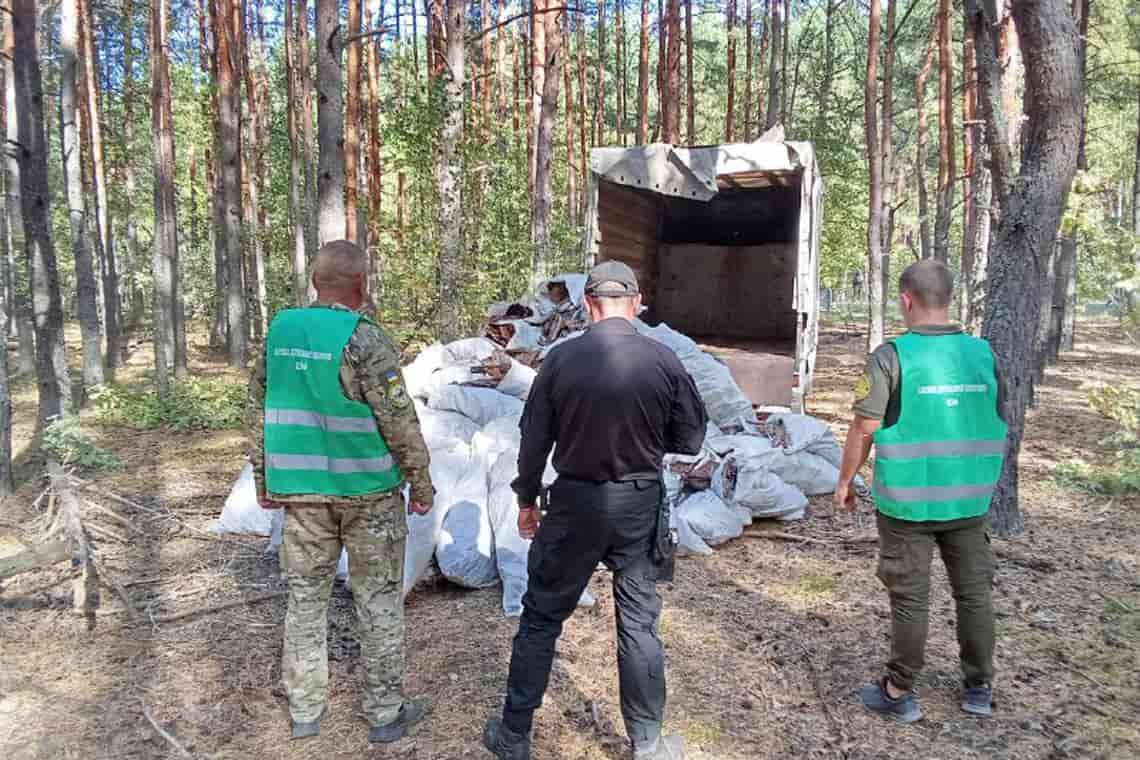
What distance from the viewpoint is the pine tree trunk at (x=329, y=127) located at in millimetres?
5656

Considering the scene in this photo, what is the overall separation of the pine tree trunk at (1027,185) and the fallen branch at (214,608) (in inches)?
169

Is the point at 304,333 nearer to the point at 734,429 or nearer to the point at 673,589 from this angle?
the point at 673,589

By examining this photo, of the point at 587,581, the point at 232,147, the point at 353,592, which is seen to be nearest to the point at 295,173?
the point at 232,147

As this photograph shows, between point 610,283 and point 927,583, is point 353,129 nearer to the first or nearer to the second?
point 610,283

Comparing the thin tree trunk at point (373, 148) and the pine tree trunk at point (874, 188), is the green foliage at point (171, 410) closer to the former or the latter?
the thin tree trunk at point (373, 148)

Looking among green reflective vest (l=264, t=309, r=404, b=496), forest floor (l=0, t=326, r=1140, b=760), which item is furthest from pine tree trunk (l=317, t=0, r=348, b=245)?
green reflective vest (l=264, t=309, r=404, b=496)

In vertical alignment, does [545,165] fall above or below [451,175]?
above

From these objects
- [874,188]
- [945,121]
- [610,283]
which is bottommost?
[610,283]

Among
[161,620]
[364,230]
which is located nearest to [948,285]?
[161,620]

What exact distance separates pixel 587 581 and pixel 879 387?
1.27 metres

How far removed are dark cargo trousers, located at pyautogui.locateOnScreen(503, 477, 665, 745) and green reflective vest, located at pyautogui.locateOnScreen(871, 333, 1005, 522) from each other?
0.94 metres

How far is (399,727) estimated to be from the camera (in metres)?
2.88

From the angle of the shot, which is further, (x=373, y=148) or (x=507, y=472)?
(x=373, y=148)

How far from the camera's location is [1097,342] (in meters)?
19.7
